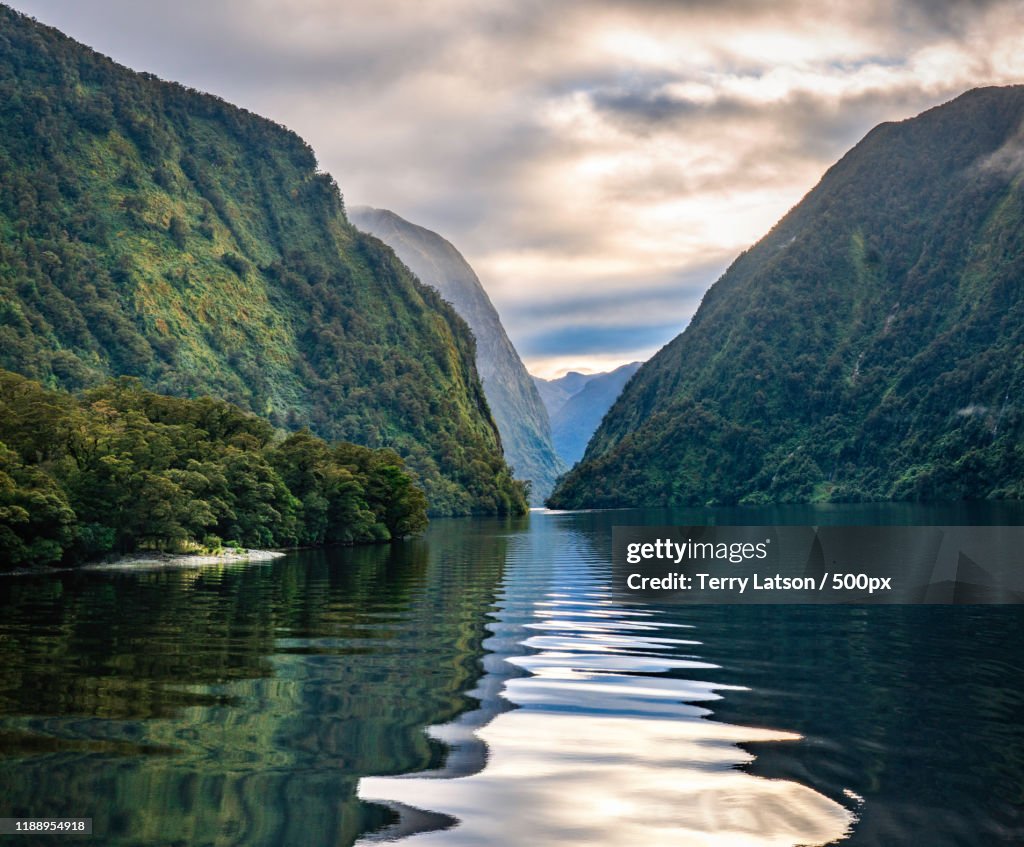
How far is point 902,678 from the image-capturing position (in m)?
25.6

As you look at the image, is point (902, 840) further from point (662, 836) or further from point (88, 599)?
point (88, 599)

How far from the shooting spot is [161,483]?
257ft

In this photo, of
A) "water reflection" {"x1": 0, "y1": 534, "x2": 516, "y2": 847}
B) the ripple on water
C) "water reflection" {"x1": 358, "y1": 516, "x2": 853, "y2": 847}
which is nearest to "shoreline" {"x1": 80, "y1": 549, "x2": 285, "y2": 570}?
"water reflection" {"x1": 0, "y1": 534, "x2": 516, "y2": 847}

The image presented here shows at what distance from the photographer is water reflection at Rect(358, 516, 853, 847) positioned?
13.5m

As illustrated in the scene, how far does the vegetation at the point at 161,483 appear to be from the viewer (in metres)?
68.5

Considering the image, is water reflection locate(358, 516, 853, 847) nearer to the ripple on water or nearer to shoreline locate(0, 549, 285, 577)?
the ripple on water

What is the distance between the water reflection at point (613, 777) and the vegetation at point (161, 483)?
5120cm

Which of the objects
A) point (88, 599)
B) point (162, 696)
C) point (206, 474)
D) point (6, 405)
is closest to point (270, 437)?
point (206, 474)

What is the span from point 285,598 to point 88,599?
30.9ft

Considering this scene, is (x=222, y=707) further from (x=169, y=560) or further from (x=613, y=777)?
(x=169, y=560)

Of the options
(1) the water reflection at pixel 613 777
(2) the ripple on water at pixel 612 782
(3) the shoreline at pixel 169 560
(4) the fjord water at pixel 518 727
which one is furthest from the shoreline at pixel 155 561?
(2) the ripple on water at pixel 612 782

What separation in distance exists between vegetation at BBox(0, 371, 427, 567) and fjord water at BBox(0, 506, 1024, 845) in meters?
31.3

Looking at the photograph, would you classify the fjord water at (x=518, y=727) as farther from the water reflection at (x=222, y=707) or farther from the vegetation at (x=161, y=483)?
the vegetation at (x=161, y=483)

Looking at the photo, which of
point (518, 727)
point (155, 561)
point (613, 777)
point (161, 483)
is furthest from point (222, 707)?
point (161, 483)
